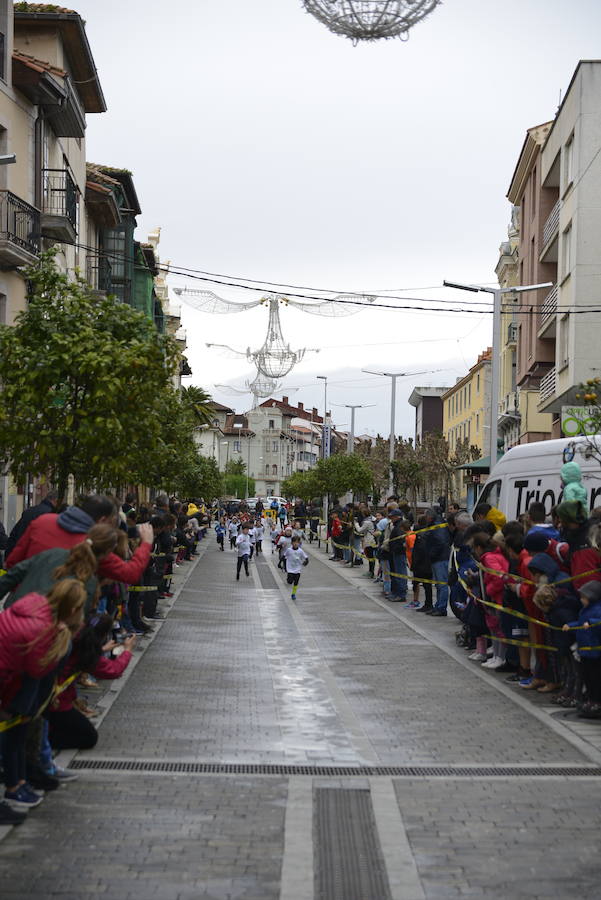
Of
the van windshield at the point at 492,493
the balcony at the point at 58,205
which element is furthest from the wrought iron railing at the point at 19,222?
the van windshield at the point at 492,493

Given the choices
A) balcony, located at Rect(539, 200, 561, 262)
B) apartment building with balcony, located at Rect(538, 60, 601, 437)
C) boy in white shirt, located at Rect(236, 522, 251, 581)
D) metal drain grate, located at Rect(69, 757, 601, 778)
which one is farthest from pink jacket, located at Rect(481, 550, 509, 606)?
balcony, located at Rect(539, 200, 561, 262)

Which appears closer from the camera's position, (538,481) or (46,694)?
(46,694)

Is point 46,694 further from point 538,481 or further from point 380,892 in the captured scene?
point 538,481

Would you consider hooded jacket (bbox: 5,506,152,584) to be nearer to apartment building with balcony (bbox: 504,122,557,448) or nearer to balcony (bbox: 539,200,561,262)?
balcony (bbox: 539,200,561,262)

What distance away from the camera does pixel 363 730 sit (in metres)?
9.94

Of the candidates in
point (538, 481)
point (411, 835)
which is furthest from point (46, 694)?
point (538, 481)

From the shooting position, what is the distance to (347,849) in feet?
21.3

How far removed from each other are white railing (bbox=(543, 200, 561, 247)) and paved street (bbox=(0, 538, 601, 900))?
2538 cm

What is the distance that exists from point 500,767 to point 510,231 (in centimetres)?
5627

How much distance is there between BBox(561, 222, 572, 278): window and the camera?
33.5 m

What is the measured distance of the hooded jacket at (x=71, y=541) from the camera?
8406 mm

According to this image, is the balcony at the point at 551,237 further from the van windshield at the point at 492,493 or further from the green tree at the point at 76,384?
the green tree at the point at 76,384

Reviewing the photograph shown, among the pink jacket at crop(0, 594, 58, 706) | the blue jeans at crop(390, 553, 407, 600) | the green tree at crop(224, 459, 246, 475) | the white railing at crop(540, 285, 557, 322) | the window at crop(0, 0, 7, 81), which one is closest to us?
the pink jacket at crop(0, 594, 58, 706)

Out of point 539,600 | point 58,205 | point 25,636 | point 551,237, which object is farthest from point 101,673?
point 551,237
